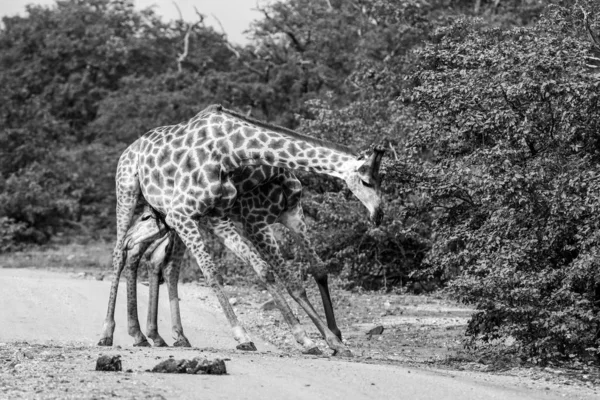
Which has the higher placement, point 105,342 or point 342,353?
point 342,353

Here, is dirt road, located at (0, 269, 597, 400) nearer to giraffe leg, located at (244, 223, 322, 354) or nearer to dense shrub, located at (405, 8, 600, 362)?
giraffe leg, located at (244, 223, 322, 354)

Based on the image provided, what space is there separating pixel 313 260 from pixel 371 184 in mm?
1243

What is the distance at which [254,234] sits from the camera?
11406 millimetres

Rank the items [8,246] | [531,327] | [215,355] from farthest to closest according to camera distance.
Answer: [8,246] < [531,327] < [215,355]

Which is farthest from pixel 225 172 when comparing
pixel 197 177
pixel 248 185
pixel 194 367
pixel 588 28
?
pixel 588 28

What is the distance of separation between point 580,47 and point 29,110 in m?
22.1

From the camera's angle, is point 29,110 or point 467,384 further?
point 29,110

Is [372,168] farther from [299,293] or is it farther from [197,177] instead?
[197,177]

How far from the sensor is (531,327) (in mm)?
10539

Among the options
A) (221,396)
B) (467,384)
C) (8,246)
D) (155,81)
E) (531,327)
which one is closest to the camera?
(221,396)

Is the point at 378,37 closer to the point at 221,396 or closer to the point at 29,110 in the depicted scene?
the point at 29,110

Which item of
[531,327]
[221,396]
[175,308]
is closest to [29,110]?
[175,308]

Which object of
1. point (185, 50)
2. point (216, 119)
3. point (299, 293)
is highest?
point (185, 50)

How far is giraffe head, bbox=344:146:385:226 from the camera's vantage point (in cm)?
1004
